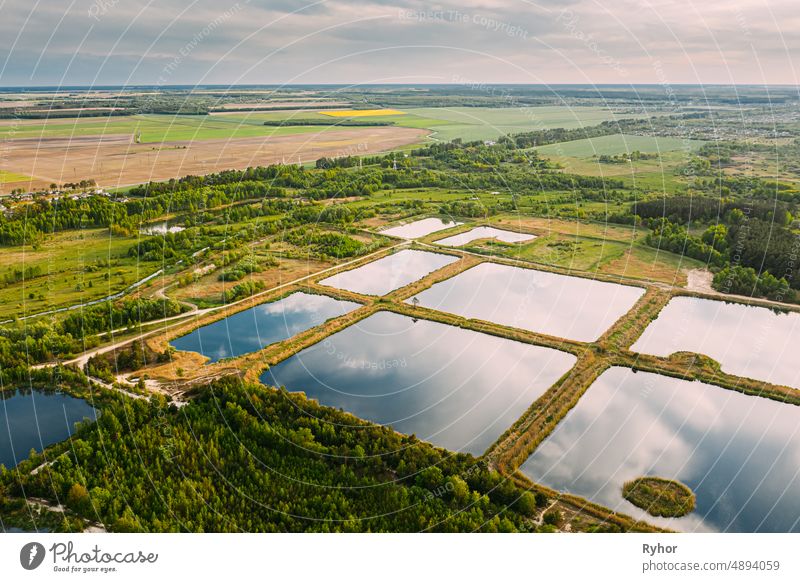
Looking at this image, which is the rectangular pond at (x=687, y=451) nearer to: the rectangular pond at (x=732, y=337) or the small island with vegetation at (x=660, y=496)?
the small island with vegetation at (x=660, y=496)

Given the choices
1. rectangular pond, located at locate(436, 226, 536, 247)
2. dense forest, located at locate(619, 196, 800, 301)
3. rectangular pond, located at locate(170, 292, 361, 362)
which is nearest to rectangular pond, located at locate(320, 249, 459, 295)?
rectangular pond, located at locate(170, 292, 361, 362)

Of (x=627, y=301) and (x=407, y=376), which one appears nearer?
(x=407, y=376)

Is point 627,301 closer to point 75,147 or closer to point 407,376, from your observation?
point 407,376

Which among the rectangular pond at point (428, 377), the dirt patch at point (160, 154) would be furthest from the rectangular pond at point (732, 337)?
the dirt patch at point (160, 154)

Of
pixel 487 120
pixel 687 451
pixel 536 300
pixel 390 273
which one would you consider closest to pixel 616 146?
pixel 487 120

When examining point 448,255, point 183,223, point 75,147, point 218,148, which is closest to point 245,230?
point 183,223

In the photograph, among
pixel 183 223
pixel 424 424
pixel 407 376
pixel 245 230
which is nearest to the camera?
pixel 424 424

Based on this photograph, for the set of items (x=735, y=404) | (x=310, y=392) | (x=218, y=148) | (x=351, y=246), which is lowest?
(x=735, y=404)
